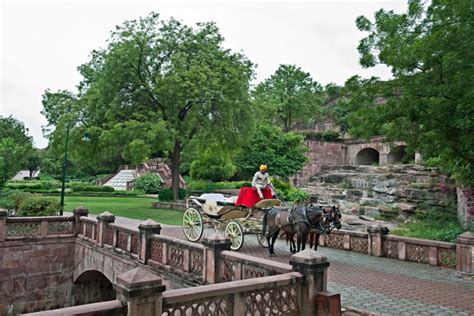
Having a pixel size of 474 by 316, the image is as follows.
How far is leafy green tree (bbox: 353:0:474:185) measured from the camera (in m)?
10.0

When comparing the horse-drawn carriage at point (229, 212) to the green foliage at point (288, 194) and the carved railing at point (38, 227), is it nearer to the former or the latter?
the carved railing at point (38, 227)

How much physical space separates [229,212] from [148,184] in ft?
106

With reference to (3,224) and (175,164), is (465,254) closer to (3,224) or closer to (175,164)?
(3,224)

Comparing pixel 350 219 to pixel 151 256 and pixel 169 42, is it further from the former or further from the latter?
pixel 169 42

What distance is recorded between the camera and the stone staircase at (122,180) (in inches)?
1894

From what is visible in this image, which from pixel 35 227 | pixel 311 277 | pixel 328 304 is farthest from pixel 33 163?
pixel 328 304

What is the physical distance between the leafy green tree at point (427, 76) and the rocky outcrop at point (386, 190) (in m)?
12.1

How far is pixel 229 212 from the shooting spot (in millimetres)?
11672

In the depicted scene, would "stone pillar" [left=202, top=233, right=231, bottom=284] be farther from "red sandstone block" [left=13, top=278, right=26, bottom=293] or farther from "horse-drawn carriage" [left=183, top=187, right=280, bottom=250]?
"red sandstone block" [left=13, top=278, right=26, bottom=293]

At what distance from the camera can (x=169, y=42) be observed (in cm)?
2555

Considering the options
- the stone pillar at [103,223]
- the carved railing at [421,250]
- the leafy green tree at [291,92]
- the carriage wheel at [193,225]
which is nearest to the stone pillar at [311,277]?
the carved railing at [421,250]

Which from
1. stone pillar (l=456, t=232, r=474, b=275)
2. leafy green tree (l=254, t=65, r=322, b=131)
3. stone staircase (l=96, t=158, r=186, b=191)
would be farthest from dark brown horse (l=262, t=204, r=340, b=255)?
leafy green tree (l=254, t=65, r=322, b=131)

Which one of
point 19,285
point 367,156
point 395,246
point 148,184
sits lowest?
point 19,285

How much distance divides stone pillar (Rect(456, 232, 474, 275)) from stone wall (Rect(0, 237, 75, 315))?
532 inches
